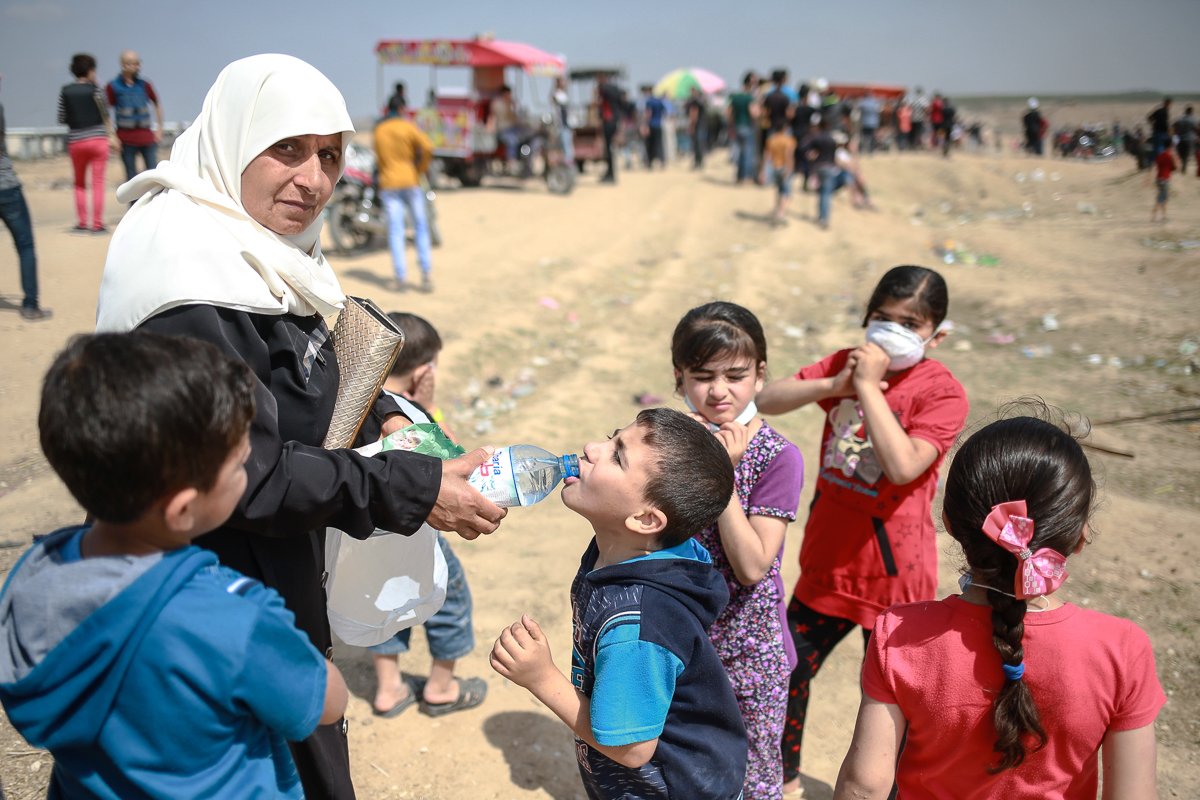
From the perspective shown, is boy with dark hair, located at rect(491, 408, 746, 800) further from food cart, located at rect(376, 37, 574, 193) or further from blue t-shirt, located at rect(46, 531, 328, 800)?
food cart, located at rect(376, 37, 574, 193)

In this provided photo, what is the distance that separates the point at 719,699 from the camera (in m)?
1.79

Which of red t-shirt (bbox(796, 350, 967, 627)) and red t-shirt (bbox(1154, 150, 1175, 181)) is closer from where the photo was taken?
red t-shirt (bbox(796, 350, 967, 627))

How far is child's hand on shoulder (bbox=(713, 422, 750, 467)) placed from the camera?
2105 millimetres

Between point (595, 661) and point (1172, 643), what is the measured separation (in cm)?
320

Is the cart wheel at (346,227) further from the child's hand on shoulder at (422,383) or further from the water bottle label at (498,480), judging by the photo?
the water bottle label at (498,480)

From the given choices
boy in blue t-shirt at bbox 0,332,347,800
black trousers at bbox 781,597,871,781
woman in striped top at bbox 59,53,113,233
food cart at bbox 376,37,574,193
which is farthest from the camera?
food cart at bbox 376,37,574,193

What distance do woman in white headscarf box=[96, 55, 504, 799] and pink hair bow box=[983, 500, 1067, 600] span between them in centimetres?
106

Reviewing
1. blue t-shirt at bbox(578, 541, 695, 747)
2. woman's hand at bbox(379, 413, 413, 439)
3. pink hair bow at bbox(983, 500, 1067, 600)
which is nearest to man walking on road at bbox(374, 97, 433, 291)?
woman's hand at bbox(379, 413, 413, 439)

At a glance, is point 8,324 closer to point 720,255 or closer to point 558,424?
point 558,424

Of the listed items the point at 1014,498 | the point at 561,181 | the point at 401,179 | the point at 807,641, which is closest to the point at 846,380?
the point at 807,641

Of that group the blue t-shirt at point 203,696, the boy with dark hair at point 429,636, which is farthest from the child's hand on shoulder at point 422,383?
the blue t-shirt at point 203,696

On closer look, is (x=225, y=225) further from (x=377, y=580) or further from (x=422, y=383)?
(x=422, y=383)

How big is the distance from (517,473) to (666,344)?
243 inches

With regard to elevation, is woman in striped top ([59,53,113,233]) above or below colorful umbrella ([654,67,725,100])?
below
